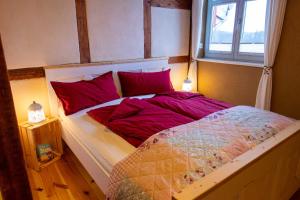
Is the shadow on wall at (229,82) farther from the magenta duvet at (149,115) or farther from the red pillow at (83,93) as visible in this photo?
the red pillow at (83,93)

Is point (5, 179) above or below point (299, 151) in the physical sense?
above

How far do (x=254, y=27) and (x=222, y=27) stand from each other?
0.54m

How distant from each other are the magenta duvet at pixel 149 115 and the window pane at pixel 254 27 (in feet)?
3.87

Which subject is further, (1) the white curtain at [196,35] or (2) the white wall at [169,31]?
(1) the white curtain at [196,35]

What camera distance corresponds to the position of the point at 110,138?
1.68 metres

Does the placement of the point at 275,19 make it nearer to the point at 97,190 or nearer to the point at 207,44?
the point at 207,44

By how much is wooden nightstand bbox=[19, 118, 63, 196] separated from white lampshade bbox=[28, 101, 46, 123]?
5 centimetres

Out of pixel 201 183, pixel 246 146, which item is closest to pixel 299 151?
pixel 246 146

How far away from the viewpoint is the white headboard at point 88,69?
2.35m

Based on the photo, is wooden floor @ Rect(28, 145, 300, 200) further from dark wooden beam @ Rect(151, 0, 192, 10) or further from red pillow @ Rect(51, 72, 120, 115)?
dark wooden beam @ Rect(151, 0, 192, 10)

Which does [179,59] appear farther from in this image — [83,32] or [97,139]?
[97,139]

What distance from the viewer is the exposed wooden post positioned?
0.71m

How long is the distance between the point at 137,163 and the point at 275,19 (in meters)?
2.31

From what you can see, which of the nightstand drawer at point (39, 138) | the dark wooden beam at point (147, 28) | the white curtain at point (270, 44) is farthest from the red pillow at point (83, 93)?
the white curtain at point (270, 44)
